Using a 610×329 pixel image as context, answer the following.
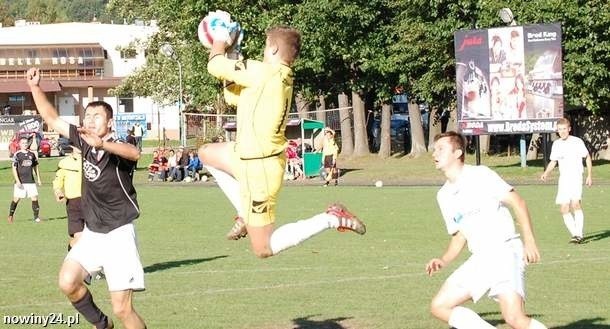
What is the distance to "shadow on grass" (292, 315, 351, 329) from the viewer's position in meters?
11.3

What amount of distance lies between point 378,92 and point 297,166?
10.2 meters

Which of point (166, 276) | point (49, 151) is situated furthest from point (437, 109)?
point (166, 276)

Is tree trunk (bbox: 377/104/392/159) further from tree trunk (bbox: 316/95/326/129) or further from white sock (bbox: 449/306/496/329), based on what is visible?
white sock (bbox: 449/306/496/329)

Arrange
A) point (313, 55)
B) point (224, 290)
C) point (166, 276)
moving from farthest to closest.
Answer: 1. point (313, 55)
2. point (166, 276)
3. point (224, 290)

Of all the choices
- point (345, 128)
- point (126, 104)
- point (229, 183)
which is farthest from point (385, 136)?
point (126, 104)

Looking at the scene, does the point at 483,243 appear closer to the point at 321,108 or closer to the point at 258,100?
the point at 258,100

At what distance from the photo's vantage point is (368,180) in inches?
1715

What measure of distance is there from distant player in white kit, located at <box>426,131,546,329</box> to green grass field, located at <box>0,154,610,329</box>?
94.7 inches

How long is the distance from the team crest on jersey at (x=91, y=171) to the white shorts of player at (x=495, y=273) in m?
3.15

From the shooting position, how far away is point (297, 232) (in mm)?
10031

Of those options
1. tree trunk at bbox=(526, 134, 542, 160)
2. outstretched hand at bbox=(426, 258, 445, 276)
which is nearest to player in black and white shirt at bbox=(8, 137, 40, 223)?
outstretched hand at bbox=(426, 258, 445, 276)

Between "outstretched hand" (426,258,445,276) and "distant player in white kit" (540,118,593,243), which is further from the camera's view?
"distant player in white kit" (540,118,593,243)

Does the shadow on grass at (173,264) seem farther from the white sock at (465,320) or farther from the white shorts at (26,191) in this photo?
the white shorts at (26,191)

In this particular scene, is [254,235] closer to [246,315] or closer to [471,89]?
[246,315]
